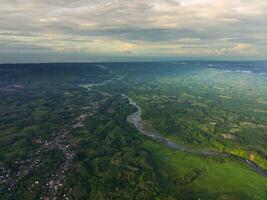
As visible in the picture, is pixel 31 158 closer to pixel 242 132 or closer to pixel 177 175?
pixel 177 175

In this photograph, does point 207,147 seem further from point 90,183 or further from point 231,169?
point 90,183

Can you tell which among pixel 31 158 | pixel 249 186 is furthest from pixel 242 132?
pixel 31 158

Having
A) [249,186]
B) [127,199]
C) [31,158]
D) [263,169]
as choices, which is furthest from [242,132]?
[31,158]

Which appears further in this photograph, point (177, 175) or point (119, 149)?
point (119, 149)

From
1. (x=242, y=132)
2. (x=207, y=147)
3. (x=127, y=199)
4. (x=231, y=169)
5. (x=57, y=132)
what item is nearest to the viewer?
(x=127, y=199)

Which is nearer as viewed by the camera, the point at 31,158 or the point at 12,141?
the point at 31,158

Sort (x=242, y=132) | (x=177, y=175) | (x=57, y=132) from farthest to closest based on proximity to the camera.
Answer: (x=242, y=132)
(x=57, y=132)
(x=177, y=175)

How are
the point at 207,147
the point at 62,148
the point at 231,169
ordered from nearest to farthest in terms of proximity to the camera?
the point at 231,169 → the point at 62,148 → the point at 207,147

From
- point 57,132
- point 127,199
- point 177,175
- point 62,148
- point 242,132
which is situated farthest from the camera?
point 242,132

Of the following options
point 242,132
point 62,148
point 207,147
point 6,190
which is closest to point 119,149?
point 62,148
